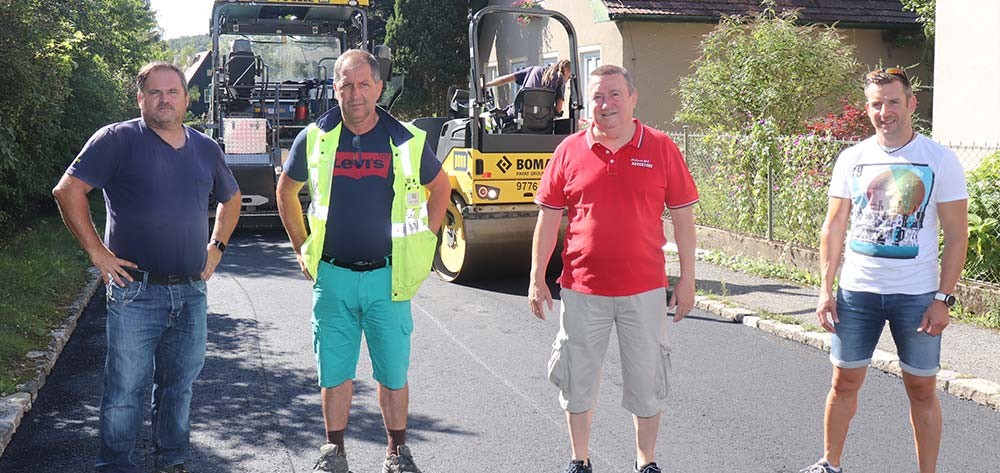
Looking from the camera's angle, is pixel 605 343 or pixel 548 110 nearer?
pixel 605 343

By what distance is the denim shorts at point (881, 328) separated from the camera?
4.34 meters

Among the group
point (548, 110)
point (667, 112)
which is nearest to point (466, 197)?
point (548, 110)

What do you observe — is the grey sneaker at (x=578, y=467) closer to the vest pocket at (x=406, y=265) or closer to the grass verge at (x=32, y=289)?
the vest pocket at (x=406, y=265)

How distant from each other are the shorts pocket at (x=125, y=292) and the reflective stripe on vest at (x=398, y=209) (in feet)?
2.38

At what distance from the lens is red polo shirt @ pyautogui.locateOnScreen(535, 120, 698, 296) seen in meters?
4.48

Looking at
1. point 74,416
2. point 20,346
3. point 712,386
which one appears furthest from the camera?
point 20,346

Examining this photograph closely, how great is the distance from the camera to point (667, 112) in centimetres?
1884

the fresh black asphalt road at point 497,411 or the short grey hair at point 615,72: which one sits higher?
the short grey hair at point 615,72

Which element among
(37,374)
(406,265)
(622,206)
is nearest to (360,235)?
(406,265)

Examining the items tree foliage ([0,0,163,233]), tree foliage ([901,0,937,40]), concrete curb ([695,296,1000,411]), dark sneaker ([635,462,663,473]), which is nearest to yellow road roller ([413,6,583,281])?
concrete curb ([695,296,1000,411])

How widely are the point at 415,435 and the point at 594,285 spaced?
1623 mm

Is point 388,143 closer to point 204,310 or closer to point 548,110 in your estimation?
point 204,310

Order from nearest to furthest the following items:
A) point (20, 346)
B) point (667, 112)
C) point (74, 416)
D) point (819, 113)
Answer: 1. point (74, 416)
2. point (20, 346)
3. point (819, 113)
4. point (667, 112)

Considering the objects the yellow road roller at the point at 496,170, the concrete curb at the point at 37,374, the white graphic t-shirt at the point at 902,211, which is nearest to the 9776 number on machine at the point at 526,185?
the yellow road roller at the point at 496,170
